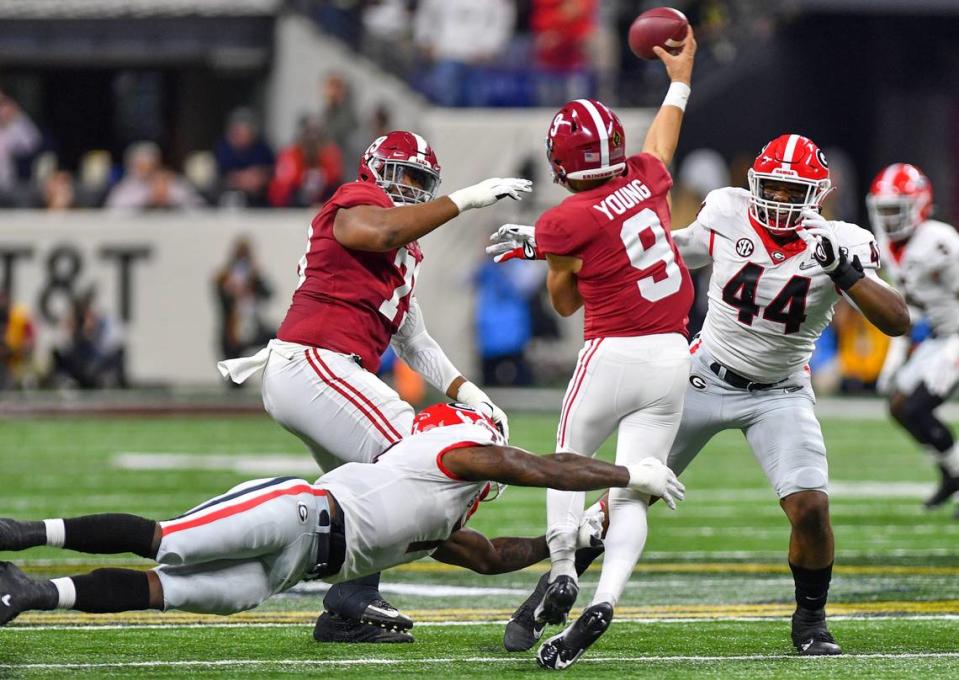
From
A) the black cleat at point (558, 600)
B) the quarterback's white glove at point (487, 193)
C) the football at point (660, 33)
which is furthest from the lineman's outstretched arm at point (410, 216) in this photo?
the black cleat at point (558, 600)

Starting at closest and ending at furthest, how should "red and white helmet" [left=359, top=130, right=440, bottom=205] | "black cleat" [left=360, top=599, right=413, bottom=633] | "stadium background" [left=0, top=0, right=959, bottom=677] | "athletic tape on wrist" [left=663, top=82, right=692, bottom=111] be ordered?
"black cleat" [left=360, top=599, right=413, bottom=633], "red and white helmet" [left=359, top=130, right=440, bottom=205], "athletic tape on wrist" [left=663, top=82, right=692, bottom=111], "stadium background" [left=0, top=0, right=959, bottom=677]

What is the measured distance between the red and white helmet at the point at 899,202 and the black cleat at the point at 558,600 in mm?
4780

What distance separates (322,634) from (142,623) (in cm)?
75

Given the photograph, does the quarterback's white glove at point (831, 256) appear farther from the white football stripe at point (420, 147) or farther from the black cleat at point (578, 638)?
the white football stripe at point (420, 147)

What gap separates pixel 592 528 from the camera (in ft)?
20.5

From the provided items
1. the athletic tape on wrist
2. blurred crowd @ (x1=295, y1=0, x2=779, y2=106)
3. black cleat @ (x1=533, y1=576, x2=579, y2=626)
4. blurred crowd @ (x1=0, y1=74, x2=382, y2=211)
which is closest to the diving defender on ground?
black cleat @ (x1=533, y1=576, x2=579, y2=626)

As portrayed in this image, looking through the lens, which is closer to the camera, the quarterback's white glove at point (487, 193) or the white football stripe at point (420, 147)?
the quarterback's white glove at point (487, 193)

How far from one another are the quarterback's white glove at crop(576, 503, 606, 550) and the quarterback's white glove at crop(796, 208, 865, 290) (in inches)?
45.8

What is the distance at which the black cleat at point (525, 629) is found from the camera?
5973 millimetres

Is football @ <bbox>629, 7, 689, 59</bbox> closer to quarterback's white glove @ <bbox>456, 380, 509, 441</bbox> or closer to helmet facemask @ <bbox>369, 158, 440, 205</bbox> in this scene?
helmet facemask @ <bbox>369, 158, 440, 205</bbox>

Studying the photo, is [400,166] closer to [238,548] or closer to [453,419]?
[453,419]

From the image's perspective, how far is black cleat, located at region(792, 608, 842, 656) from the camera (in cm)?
600

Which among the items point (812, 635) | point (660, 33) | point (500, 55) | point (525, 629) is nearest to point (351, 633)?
point (525, 629)

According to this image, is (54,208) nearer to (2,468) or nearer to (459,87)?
(459,87)
